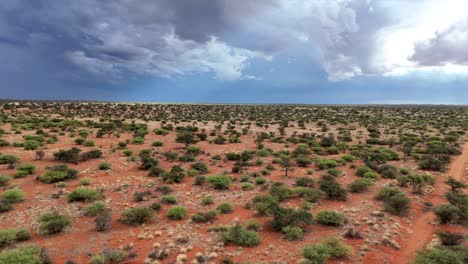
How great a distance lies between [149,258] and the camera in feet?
30.2

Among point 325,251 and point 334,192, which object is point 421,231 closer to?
point 334,192

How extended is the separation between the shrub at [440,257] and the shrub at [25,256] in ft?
39.9

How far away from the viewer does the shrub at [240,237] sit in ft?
33.5

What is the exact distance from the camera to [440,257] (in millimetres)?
8844

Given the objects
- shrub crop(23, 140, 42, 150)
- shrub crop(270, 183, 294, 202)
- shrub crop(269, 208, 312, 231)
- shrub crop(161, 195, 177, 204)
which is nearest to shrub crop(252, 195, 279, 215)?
shrub crop(269, 208, 312, 231)

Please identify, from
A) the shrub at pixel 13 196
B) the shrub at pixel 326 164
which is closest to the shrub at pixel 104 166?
the shrub at pixel 13 196

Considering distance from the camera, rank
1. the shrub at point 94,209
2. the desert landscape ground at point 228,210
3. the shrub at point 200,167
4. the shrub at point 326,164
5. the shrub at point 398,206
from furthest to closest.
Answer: the shrub at point 326,164 < the shrub at point 200,167 < the shrub at point 398,206 < the shrub at point 94,209 < the desert landscape ground at point 228,210

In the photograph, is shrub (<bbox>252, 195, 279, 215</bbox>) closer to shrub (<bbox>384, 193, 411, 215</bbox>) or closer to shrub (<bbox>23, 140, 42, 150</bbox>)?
shrub (<bbox>384, 193, 411, 215</bbox>)

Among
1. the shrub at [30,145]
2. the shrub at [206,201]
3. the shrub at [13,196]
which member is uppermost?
the shrub at [30,145]

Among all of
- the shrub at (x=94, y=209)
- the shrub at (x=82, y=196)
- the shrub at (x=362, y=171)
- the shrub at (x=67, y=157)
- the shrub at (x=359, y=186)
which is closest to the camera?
the shrub at (x=94, y=209)

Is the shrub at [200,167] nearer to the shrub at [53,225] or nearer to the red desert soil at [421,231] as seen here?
the shrub at [53,225]

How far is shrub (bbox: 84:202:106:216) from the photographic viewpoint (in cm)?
1261

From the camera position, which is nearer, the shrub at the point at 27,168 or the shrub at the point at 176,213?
the shrub at the point at 176,213

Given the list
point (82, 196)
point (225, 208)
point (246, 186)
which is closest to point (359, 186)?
point (246, 186)
